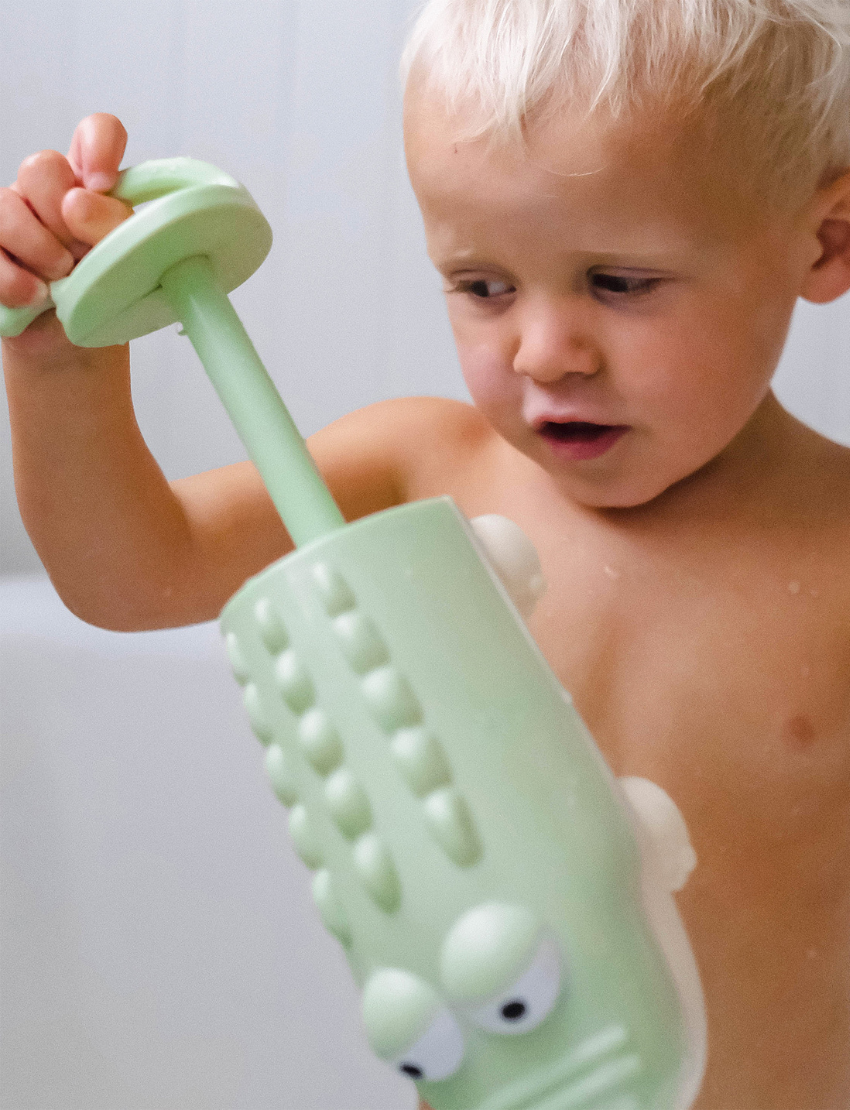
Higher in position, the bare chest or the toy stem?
the toy stem

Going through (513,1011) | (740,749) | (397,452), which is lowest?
(740,749)

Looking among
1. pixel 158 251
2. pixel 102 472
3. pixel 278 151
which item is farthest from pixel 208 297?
pixel 278 151

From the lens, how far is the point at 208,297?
1.43ft

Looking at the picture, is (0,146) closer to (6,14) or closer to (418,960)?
(6,14)

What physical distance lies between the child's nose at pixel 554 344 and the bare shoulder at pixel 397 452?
23cm

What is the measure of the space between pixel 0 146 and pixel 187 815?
0.67 m

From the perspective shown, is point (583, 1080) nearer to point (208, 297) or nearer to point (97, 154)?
point (208, 297)

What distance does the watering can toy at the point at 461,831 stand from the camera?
1.10 feet

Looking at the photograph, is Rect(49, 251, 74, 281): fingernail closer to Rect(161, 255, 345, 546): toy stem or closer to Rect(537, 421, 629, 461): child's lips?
Rect(161, 255, 345, 546): toy stem

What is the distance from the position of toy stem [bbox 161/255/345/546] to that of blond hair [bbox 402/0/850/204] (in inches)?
5.8

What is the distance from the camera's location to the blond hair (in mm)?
502

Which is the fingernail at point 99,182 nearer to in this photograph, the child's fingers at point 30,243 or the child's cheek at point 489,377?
the child's fingers at point 30,243

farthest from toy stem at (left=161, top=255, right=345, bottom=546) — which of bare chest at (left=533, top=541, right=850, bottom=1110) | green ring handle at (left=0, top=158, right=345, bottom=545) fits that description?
bare chest at (left=533, top=541, right=850, bottom=1110)

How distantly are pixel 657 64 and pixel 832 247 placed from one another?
0.15 metres
